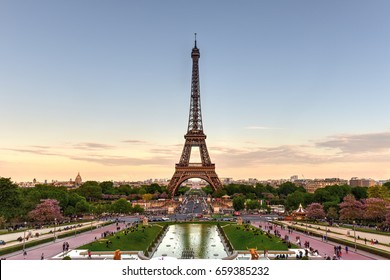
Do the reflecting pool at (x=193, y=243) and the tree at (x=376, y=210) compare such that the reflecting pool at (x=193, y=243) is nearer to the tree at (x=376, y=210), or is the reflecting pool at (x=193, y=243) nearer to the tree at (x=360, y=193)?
the tree at (x=376, y=210)

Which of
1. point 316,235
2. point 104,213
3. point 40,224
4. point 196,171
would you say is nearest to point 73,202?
point 104,213

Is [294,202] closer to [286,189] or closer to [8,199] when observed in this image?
[286,189]

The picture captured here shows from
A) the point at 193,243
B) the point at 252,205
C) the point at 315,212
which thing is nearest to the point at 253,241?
the point at 193,243

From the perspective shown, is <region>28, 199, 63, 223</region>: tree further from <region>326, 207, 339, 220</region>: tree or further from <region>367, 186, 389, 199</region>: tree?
<region>367, 186, 389, 199</region>: tree

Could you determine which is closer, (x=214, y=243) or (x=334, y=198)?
(x=214, y=243)

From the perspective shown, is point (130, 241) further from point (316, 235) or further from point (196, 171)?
point (196, 171)

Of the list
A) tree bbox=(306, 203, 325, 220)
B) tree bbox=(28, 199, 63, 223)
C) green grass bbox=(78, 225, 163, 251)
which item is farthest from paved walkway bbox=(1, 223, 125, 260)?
tree bbox=(306, 203, 325, 220)
